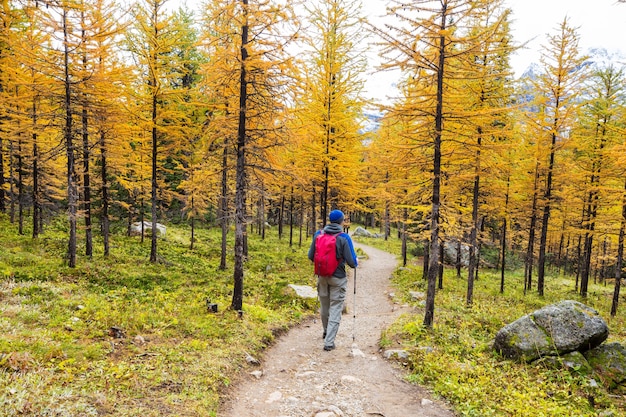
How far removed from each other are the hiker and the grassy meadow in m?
1.46

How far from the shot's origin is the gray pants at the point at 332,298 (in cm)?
707

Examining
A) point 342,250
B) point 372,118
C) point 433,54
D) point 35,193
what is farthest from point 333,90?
point 35,193

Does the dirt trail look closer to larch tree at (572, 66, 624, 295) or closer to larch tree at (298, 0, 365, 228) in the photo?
larch tree at (298, 0, 365, 228)

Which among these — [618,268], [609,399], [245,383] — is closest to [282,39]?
[245,383]

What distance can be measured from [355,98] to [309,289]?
10.4 m

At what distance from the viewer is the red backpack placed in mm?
6836

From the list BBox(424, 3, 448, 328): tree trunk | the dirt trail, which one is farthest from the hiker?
BBox(424, 3, 448, 328): tree trunk

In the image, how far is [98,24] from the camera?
1227cm

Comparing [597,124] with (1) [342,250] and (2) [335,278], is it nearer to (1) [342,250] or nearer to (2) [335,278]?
(1) [342,250]

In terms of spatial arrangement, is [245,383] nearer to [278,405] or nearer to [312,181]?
[278,405]

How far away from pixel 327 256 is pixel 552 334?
5.22 meters

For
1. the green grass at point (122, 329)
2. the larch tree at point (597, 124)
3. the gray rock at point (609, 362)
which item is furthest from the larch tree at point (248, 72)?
the larch tree at point (597, 124)

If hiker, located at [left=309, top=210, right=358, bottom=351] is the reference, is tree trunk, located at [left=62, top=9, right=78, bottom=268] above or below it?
above

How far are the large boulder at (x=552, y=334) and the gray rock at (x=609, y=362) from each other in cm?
15
